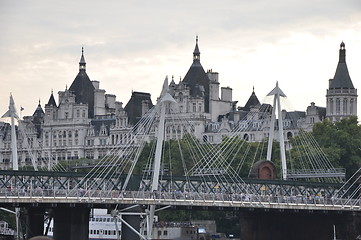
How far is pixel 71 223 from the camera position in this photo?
373 feet

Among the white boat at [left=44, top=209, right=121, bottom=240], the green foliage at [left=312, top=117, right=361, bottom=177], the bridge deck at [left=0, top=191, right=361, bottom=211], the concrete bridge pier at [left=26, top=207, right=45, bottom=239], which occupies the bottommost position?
the white boat at [left=44, top=209, right=121, bottom=240]

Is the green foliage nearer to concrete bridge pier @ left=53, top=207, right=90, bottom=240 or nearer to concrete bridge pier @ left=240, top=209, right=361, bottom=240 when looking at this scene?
concrete bridge pier @ left=240, top=209, right=361, bottom=240

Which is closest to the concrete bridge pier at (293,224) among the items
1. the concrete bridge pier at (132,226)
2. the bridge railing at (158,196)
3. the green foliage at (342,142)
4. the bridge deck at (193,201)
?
the bridge deck at (193,201)

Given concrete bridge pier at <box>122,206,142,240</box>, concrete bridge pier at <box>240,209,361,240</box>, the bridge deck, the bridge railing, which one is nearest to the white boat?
concrete bridge pier at <box>240,209,361,240</box>

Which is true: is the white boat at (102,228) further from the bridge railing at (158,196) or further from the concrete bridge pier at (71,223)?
the concrete bridge pier at (71,223)

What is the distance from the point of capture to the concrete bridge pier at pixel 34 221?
116 meters

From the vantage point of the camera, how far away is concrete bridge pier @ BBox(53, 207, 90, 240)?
4459 inches

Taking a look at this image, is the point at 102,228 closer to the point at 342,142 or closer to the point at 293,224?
the point at 293,224

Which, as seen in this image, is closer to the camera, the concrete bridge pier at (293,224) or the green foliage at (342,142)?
the concrete bridge pier at (293,224)

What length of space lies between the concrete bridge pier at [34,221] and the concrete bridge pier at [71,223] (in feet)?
6.55

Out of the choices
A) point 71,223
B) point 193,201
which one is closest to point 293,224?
point 193,201

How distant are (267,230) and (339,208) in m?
10.4

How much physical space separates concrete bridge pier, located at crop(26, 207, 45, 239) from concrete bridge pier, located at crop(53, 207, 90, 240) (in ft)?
→ 6.55

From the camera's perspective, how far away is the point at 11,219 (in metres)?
158
